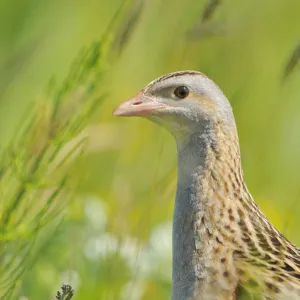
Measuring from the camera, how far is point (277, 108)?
729 centimetres

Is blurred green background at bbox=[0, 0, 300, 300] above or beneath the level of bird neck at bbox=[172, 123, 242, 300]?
above

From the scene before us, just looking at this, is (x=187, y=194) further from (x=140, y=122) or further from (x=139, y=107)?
(x=140, y=122)

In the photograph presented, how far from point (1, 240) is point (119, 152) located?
87.4 inches

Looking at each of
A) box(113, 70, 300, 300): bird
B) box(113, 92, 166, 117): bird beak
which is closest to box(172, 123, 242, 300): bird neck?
box(113, 70, 300, 300): bird

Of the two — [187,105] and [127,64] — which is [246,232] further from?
[127,64]

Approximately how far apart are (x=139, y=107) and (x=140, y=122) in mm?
2219

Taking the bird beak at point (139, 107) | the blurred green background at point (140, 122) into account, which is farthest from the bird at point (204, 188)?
the blurred green background at point (140, 122)

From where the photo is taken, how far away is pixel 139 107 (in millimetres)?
4664

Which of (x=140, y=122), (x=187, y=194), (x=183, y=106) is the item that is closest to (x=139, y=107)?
(x=183, y=106)

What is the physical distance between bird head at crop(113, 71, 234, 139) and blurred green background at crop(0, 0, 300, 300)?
0.64 feet

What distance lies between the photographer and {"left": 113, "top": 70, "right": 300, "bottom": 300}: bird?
14.7 ft

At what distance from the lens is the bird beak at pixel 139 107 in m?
4.65

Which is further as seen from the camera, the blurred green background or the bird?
the blurred green background

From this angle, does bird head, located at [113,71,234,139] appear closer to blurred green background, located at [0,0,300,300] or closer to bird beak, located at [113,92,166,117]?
bird beak, located at [113,92,166,117]
